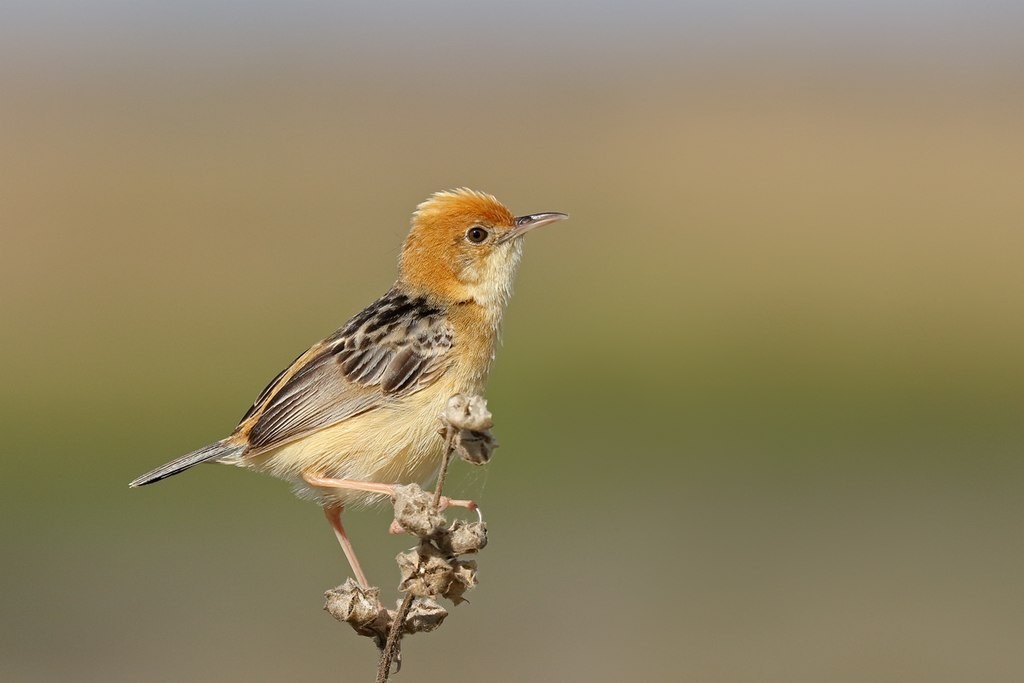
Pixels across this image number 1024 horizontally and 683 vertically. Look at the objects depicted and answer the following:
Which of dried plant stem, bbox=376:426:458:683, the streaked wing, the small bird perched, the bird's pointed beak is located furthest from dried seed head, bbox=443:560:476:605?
the bird's pointed beak

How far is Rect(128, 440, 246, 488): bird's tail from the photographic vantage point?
17.9ft

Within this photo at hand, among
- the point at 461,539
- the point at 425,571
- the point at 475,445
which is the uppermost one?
the point at 475,445

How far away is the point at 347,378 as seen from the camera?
18.9 ft

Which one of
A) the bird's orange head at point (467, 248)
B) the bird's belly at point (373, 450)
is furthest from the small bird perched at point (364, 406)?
the bird's orange head at point (467, 248)

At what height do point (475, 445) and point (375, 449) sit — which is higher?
point (475, 445)

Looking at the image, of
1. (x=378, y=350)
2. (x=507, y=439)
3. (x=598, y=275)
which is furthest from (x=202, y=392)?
(x=378, y=350)

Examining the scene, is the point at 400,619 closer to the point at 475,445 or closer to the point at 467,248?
the point at 475,445

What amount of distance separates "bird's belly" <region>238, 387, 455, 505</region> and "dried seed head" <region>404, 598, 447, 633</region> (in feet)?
4.61

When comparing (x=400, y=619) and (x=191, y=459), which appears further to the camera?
(x=191, y=459)

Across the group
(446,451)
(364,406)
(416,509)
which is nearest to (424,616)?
(416,509)

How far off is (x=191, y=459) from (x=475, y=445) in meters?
2.11

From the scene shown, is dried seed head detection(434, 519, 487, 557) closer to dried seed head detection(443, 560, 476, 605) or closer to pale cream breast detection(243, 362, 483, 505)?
dried seed head detection(443, 560, 476, 605)

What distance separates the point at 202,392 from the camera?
62.1 feet

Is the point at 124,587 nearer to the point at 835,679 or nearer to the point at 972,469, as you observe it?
the point at 835,679
